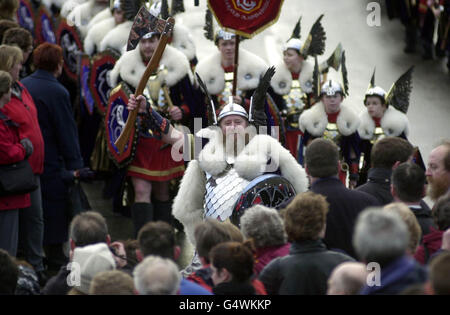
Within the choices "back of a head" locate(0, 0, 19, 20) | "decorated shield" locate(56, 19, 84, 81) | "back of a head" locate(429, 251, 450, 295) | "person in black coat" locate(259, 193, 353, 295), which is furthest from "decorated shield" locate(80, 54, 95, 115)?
"back of a head" locate(429, 251, 450, 295)

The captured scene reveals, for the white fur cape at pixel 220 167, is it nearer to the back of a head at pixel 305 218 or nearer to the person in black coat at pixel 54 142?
the person in black coat at pixel 54 142

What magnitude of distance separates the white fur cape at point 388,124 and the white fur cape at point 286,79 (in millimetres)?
1015

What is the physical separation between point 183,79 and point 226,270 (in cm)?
479

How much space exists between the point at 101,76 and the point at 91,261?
5.41m

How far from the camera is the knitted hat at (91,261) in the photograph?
5.68 m

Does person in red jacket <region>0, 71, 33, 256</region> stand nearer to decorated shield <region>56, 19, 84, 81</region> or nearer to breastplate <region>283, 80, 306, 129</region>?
breastplate <region>283, 80, 306, 129</region>

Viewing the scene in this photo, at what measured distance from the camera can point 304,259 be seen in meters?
5.82

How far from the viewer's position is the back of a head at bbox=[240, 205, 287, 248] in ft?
20.1

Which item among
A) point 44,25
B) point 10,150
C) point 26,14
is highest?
point 26,14

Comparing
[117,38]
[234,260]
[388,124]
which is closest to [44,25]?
[117,38]

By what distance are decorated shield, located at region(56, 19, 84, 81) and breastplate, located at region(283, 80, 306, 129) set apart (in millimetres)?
2487

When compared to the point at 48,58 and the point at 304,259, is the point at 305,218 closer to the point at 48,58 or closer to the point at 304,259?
the point at 304,259

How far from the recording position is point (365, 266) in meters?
5.12
